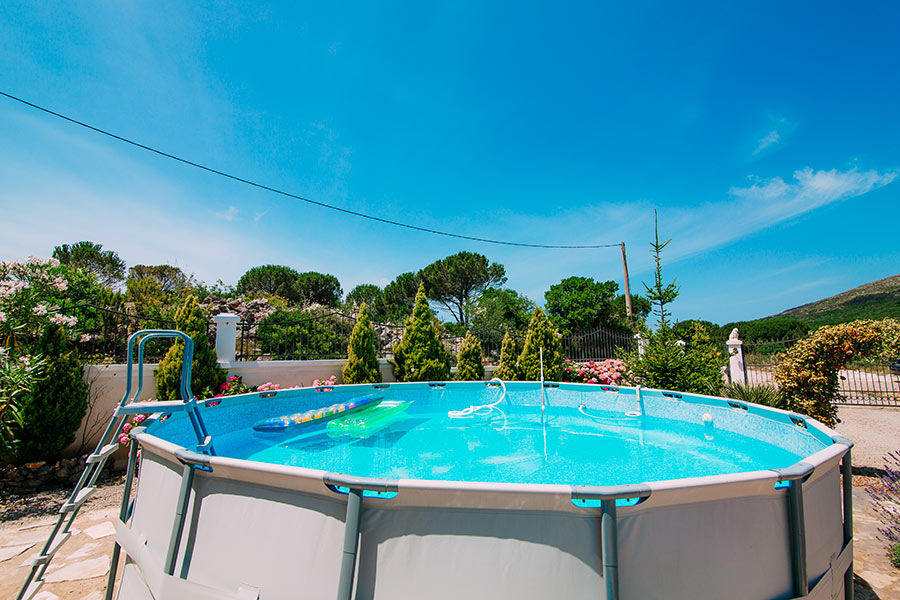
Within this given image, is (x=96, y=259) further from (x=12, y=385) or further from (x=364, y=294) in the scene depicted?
(x=12, y=385)

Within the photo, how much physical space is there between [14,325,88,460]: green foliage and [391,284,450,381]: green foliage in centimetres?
670

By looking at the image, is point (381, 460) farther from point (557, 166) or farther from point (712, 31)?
point (557, 166)

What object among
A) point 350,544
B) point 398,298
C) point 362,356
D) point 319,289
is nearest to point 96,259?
point 319,289

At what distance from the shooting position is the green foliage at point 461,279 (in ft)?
112

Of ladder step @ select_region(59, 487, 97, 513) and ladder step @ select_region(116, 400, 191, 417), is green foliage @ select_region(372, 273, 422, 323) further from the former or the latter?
ladder step @ select_region(59, 487, 97, 513)

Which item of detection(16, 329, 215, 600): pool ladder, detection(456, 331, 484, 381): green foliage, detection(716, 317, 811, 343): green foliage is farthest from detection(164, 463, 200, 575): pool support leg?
detection(716, 317, 811, 343): green foliage

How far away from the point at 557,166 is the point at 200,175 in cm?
1356

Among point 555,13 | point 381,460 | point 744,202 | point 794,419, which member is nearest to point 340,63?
point 555,13

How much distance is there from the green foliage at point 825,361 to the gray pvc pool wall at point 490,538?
5.43 m

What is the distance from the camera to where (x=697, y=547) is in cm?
183

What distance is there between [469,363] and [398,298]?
86.7 ft

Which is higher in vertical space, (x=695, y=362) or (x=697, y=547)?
(x=695, y=362)

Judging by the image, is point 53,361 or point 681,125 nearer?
point 53,361

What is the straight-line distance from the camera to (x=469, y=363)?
1149 cm
